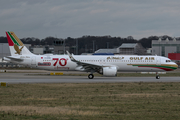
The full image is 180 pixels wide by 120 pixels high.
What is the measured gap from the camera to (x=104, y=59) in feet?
126

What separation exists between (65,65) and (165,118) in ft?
91.2

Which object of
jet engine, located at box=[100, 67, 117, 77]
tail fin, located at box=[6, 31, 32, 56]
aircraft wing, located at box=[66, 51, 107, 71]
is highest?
tail fin, located at box=[6, 31, 32, 56]

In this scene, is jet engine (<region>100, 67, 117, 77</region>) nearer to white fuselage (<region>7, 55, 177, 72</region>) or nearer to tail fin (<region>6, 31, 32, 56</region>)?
white fuselage (<region>7, 55, 177, 72</region>)

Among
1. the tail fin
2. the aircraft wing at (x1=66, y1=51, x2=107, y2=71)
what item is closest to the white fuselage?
the aircraft wing at (x1=66, y1=51, x2=107, y2=71)

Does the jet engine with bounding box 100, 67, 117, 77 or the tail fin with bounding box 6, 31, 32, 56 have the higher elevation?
the tail fin with bounding box 6, 31, 32, 56

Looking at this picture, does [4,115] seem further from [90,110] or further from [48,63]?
[48,63]

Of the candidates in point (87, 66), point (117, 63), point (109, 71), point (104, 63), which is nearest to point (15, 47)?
point (87, 66)

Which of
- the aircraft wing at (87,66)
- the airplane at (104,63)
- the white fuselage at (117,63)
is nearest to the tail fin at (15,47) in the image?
the airplane at (104,63)

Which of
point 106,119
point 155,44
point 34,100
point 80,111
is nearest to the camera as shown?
point 106,119

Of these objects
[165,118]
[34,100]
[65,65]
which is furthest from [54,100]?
[65,65]

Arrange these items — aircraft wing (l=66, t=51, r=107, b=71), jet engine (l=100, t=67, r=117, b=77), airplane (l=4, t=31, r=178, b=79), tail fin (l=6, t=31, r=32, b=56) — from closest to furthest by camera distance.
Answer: jet engine (l=100, t=67, r=117, b=77), aircraft wing (l=66, t=51, r=107, b=71), airplane (l=4, t=31, r=178, b=79), tail fin (l=6, t=31, r=32, b=56)

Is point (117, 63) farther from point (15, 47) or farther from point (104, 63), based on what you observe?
point (15, 47)

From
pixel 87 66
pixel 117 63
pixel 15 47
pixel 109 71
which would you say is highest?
pixel 15 47

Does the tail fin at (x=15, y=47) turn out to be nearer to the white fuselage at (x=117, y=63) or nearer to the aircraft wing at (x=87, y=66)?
the white fuselage at (x=117, y=63)
